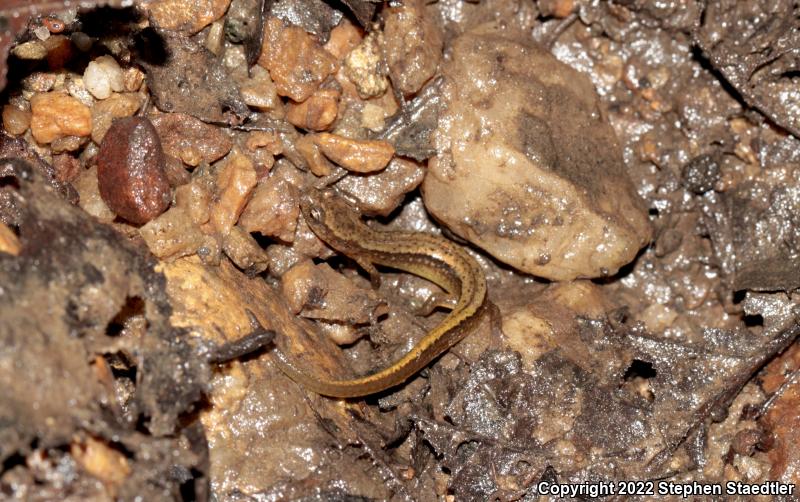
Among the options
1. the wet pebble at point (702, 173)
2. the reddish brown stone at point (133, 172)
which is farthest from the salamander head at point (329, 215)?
the wet pebble at point (702, 173)

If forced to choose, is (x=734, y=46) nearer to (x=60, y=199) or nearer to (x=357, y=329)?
(x=357, y=329)

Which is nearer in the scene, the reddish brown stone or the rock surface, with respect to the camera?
the reddish brown stone

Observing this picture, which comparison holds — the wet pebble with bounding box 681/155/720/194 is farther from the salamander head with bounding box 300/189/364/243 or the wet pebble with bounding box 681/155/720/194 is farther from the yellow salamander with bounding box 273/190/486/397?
the salamander head with bounding box 300/189/364/243

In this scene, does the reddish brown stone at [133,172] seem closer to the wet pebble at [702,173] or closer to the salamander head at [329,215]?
the salamander head at [329,215]

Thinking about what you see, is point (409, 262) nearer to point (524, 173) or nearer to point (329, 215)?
point (329, 215)

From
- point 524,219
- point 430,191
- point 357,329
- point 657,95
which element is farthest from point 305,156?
point 657,95

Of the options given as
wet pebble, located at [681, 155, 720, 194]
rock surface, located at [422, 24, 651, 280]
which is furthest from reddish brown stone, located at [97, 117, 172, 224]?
wet pebble, located at [681, 155, 720, 194]

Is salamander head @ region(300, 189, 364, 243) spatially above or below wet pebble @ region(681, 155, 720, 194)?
below
